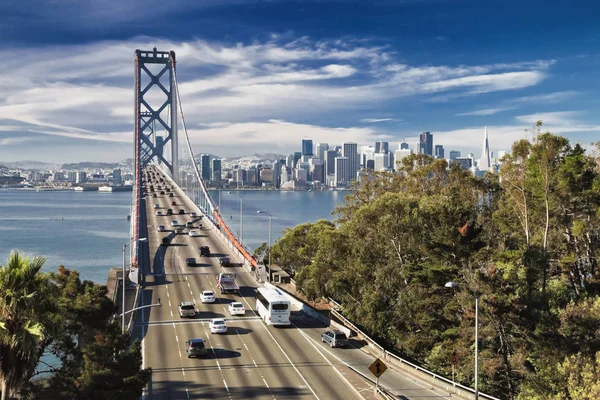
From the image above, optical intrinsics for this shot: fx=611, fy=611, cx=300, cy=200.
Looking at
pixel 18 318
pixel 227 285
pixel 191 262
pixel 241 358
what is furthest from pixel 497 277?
pixel 191 262

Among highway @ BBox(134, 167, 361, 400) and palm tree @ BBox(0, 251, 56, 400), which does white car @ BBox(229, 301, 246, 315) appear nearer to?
highway @ BBox(134, 167, 361, 400)

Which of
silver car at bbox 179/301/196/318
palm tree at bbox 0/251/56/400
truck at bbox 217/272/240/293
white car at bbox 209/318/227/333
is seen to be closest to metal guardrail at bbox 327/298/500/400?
white car at bbox 209/318/227/333

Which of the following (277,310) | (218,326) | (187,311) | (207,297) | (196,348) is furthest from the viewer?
(207,297)

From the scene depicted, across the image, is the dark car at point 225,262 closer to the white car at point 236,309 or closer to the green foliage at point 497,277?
the green foliage at point 497,277

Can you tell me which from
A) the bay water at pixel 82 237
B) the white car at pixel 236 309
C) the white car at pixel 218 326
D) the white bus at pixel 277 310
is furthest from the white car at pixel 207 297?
the bay water at pixel 82 237

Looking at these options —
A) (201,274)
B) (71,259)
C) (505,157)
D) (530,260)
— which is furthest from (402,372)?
(71,259)

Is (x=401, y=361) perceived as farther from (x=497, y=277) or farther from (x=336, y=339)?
(x=497, y=277)
